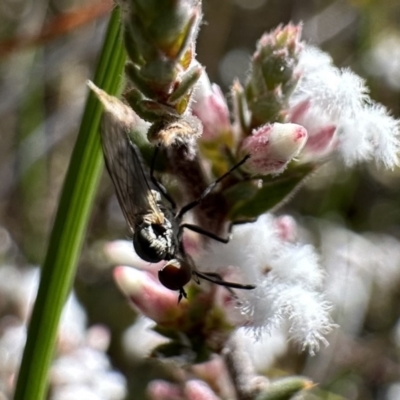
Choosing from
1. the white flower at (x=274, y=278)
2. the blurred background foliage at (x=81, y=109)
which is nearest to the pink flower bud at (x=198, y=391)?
the white flower at (x=274, y=278)

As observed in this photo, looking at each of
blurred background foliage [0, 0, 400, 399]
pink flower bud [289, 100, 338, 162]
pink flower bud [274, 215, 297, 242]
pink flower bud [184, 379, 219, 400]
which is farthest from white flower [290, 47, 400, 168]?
blurred background foliage [0, 0, 400, 399]

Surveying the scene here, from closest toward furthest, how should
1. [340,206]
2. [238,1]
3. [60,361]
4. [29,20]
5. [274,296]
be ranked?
1. [274,296]
2. [60,361]
3. [340,206]
4. [29,20]
5. [238,1]

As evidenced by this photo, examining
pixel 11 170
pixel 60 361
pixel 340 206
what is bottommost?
pixel 60 361

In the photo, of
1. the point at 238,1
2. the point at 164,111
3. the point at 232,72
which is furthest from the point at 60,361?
→ the point at 238,1

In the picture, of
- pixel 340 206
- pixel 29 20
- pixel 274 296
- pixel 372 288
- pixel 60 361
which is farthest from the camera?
pixel 29 20

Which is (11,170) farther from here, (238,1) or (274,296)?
(274,296)

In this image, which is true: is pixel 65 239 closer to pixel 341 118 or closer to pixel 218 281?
pixel 218 281

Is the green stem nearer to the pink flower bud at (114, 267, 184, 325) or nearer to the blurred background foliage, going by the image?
the pink flower bud at (114, 267, 184, 325)
